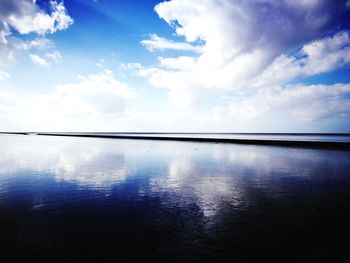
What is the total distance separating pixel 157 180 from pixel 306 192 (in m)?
6.75

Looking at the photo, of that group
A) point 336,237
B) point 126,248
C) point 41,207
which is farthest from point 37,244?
point 336,237

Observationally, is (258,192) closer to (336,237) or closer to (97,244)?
(336,237)

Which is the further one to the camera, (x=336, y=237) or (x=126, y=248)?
(x=336, y=237)

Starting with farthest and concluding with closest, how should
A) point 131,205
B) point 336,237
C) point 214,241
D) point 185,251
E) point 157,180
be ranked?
1. point 157,180
2. point 131,205
3. point 336,237
4. point 214,241
5. point 185,251

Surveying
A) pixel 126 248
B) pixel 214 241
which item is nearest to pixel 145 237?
pixel 126 248

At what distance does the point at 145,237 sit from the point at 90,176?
8.56 m

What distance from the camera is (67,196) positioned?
29.9ft

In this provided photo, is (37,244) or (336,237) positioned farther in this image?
(336,237)

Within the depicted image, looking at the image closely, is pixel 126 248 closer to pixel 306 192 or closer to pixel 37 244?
pixel 37 244

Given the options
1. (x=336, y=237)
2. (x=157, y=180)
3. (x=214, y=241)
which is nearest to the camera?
(x=214, y=241)

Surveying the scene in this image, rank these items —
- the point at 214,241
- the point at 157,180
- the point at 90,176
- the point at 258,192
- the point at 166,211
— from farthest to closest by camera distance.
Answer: the point at 90,176
the point at 157,180
the point at 258,192
the point at 166,211
the point at 214,241

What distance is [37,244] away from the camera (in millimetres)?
5117

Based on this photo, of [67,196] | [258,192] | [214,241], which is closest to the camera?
[214,241]

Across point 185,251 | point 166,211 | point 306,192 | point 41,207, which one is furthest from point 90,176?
point 306,192
